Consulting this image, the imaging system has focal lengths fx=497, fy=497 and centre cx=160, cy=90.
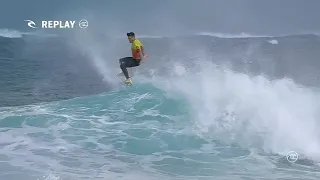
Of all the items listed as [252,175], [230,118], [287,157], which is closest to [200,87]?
[230,118]

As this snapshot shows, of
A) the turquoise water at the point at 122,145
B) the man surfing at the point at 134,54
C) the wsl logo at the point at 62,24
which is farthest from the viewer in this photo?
the wsl logo at the point at 62,24

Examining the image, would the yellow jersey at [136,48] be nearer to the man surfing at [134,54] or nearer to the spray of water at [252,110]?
the man surfing at [134,54]

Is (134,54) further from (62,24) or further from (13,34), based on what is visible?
(13,34)

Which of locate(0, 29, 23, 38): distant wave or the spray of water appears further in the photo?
locate(0, 29, 23, 38): distant wave

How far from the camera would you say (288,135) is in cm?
1717

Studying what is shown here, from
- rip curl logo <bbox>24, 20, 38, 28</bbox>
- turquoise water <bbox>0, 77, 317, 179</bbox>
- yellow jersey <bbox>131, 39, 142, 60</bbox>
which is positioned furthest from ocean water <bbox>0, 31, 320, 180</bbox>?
yellow jersey <bbox>131, 39, 142, 60</bbox>

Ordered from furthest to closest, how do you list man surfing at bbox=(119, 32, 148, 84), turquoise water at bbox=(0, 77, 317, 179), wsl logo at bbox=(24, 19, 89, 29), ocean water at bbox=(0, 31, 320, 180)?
wsl logo at bbox=(24, 19, 89, 29) → ocean water at bbox=(0, 31, 320, 180) → turquoise water at bbox=(0, 77, 317, 179) → man surfing at bbox=(119, 32, 148, 84)

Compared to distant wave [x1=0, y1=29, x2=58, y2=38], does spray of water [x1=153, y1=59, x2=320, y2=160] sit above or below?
below

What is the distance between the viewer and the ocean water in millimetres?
14289

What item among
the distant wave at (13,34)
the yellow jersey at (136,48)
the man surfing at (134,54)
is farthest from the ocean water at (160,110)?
the yellow jersey at (136,48)

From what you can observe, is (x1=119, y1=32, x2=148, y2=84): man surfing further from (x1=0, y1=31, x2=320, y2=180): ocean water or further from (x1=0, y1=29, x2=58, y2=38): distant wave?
(x1=0, y1=29, x2=58, y2=38): distant wave

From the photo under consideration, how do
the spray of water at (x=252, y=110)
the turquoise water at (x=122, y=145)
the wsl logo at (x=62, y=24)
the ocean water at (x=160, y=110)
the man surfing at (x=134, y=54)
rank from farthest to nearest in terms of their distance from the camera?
the wsl logo at (x=62, y=24)
the spray of water at (x=252, y=110)
the ocean water at (x=160, y=110)
the turquoise water at (x=122, y=145)
the man surfing at (x=134, y=54)

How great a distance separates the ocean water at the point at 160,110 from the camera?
14.3m

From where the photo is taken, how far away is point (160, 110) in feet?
66.3
